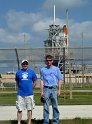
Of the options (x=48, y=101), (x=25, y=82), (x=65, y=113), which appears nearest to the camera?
(x=48, y=101)

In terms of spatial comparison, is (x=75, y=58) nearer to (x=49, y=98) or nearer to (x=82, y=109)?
(x=82, y=109)

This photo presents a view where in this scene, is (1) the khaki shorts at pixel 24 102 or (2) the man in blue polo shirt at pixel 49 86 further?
(1) the khaki shorts at pixel 24 102

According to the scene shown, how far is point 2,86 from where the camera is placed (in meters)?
25.6

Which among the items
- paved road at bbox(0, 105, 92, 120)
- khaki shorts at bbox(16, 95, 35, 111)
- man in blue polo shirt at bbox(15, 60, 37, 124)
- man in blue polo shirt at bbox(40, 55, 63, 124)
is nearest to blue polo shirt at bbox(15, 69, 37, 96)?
man in blue polo shirt at bbox(15, 60, 37, 124)

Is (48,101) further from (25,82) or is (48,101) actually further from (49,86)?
(25,82)

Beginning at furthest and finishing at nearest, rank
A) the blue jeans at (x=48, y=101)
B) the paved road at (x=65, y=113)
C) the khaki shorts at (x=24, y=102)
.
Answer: the paved road at (x=65, y=113) < the khaki shorts at (x=24, y=102) < the blue jeans at (x=48, y=101)

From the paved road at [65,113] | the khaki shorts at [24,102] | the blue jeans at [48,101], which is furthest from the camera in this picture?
the paved road at [65,113]

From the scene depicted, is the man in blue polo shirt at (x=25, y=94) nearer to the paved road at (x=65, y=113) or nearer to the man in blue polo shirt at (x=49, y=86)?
the man in blue polo shirt at (x=49, y=86)

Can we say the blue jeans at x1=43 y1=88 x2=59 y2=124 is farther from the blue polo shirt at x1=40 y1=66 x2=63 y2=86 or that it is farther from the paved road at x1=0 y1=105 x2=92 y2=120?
the paved road at x1=0 y1=105 x2=92 y2=120

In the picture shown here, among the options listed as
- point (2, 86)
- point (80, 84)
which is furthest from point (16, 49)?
point (80, 84)

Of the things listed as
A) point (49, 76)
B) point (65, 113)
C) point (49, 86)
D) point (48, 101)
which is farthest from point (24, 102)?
point (65, 113)

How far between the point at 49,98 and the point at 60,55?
1038 centimetres

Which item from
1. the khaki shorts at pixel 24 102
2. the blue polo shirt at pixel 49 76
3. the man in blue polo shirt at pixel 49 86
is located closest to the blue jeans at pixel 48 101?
the man in blue polo shirt at pixel 49 86

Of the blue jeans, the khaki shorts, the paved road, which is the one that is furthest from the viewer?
the paved road
